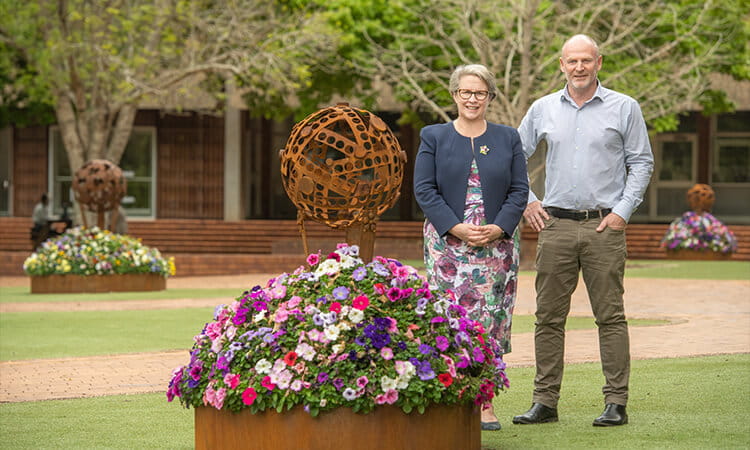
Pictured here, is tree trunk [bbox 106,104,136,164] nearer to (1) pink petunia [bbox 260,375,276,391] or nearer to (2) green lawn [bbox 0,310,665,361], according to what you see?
(2) green lawn [bbox 0,310,665,361]

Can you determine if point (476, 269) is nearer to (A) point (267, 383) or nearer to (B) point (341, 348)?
(B) point (341, 348)

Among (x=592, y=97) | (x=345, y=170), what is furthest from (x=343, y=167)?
(x=592, y=97)

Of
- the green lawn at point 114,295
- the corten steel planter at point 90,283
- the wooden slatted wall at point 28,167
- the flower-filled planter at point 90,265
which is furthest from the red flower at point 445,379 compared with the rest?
the wooden slatted wall at point 28,167

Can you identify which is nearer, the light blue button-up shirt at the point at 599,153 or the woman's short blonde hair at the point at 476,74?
the woman's short blonde hair at the point at 476,74

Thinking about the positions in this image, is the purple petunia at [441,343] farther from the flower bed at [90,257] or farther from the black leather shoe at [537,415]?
the flower bed at [90,257]

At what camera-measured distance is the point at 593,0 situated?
942 inches

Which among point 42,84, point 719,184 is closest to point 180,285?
point 42,84

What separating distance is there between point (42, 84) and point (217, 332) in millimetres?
19707

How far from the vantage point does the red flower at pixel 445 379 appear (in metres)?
5.70

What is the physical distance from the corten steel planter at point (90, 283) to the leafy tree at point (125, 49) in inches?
207

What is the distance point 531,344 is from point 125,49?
15.9 metres

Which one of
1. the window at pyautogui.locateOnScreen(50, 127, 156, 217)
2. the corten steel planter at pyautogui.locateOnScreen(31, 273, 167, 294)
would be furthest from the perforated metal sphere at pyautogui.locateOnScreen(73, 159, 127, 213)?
the window at pyautogui.locateOnScreen(50, 127, 156, 217)

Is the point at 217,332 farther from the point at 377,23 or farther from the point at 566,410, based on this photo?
the point at 377,23

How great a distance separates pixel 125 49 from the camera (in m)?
25.5
